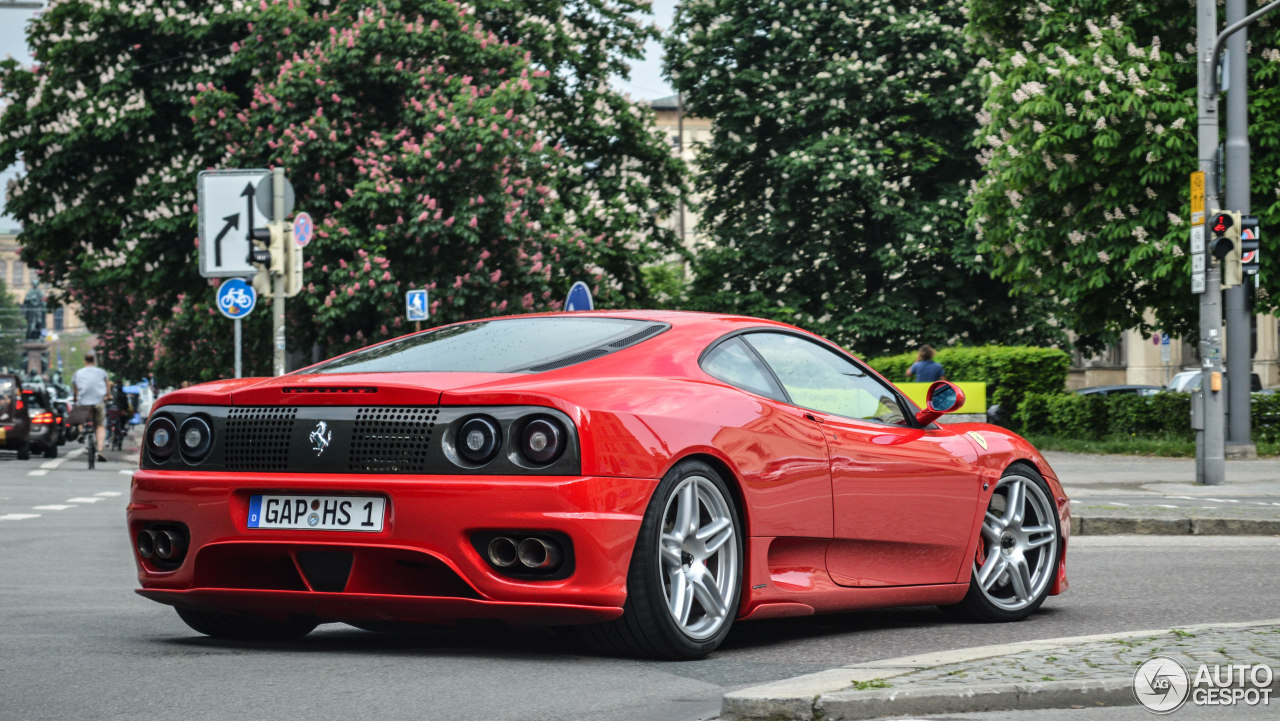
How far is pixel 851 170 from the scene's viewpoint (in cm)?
3653

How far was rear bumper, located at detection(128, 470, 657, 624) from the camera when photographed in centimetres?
533

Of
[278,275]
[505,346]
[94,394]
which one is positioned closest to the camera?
[505,346]

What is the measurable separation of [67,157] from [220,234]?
11558mm

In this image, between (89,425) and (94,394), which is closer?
(89,425)

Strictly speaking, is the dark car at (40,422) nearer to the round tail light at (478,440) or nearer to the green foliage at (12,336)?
the round tail light at (478,440)

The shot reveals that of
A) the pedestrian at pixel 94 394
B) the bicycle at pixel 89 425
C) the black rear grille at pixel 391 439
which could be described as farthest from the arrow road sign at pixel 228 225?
the black rear grille at pixel 391 439

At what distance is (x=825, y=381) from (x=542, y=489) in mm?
1815

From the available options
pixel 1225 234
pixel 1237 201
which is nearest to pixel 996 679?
pixel 1225 234

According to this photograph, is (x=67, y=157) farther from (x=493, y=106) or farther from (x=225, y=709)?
(x=225, y=709)

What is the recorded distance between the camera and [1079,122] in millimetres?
25797

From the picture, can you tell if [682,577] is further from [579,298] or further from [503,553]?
[579,298]

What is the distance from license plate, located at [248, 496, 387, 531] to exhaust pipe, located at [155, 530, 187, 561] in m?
0.41

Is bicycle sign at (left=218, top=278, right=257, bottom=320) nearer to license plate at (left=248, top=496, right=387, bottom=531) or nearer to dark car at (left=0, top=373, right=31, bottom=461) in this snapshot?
dark car at (left=0, top=373, right=31, bottom=461)

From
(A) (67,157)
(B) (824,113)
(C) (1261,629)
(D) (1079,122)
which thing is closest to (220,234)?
(A) (67,157)
